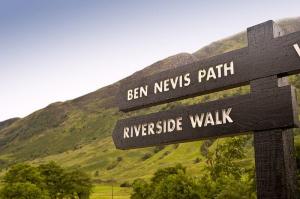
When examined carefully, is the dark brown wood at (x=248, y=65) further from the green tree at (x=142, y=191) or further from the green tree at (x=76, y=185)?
the green tree at (x=76, y=185)

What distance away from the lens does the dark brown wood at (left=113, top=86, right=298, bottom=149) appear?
310 inches

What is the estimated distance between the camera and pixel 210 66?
369 inches

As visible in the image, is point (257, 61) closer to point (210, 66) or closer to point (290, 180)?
point (210, 66)

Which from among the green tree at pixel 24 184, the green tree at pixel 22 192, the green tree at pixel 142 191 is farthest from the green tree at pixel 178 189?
the green tree at pixel 24 184

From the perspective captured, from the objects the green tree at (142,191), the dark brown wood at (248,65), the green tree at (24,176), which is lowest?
the green tree at (142,191)

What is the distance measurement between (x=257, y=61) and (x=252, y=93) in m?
0.65

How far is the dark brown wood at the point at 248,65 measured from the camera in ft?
26.7

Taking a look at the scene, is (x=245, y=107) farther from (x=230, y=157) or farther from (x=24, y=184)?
(x=24, y=184)

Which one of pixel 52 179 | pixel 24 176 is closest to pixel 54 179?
pixel 52 179

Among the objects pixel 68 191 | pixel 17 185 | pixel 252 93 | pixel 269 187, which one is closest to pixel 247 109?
pixel 252 93

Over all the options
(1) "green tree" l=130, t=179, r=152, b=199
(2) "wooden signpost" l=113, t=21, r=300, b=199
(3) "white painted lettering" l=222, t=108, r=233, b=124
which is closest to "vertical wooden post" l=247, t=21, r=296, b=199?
(2) "wooden signpost" l=113, t=21, r=300, b=199

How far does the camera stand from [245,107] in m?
8.48

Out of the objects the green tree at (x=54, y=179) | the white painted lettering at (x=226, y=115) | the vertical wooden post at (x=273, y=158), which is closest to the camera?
the vertical wooden post at (x=273, y=158)

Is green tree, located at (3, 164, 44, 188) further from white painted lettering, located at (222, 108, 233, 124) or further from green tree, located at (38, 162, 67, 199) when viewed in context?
white painted lettering, located at (222, 108, 233, 124)
